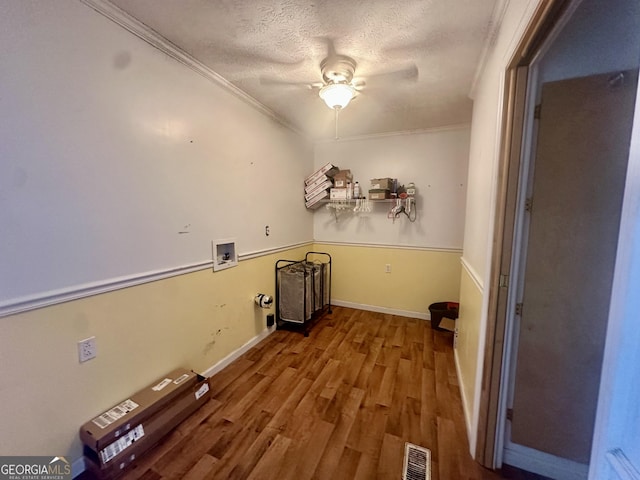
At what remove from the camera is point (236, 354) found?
7.75 feet

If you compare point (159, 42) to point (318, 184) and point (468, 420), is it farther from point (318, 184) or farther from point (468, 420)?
point (468, 420)

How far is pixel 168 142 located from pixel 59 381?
1.44 metres

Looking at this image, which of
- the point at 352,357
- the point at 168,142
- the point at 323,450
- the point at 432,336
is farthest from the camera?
the point at 432,336

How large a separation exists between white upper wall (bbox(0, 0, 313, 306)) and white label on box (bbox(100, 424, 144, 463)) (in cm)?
82

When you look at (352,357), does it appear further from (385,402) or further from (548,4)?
(548,4)

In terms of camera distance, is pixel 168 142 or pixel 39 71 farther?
pixel 168 142

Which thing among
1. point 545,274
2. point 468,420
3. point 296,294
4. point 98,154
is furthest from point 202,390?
point 545,274

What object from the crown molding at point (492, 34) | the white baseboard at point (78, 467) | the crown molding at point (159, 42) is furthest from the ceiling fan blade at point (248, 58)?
the white baseboard at point (78, 467)

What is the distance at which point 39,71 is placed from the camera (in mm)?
1147

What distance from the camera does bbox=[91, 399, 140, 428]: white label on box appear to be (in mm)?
1351

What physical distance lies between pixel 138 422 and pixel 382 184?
2.99 metres

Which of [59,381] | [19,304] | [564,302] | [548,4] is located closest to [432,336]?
[564,302]

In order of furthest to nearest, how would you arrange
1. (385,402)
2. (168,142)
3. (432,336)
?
(432,336) → (385,402) → (168,142)

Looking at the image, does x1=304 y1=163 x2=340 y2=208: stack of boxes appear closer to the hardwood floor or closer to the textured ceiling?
the textured ceiling
